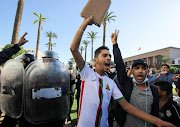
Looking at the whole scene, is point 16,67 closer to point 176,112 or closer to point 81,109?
point 81,109

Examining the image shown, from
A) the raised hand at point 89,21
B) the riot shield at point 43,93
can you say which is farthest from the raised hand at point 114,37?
the riot shield at point 43,93

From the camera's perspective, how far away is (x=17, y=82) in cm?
152

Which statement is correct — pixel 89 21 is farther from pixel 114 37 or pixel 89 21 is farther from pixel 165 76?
pixel 165 76

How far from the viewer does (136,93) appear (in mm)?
2059

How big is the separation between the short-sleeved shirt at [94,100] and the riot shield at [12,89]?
0.73 m

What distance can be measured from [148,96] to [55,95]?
1.40m

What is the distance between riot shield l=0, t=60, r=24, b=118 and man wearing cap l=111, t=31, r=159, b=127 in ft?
4.57

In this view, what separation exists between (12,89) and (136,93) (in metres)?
1.71

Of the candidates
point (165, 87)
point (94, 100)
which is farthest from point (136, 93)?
point (165, 87)

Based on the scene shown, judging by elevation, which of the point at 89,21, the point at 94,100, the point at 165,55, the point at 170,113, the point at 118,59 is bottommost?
the point at 170,113

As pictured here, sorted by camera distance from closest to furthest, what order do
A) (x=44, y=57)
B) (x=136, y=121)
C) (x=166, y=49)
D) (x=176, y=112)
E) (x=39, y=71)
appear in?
(x=39, y=71)
(x=44, y=57)
(x=136, y=121)
(x=176, y=112)
(x=166, y=49)

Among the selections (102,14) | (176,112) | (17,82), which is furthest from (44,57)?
(176,112)

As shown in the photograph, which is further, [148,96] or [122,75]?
[122,75]

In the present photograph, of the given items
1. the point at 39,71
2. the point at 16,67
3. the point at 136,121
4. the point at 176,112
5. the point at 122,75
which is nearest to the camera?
the point at 39,71
